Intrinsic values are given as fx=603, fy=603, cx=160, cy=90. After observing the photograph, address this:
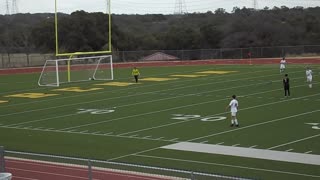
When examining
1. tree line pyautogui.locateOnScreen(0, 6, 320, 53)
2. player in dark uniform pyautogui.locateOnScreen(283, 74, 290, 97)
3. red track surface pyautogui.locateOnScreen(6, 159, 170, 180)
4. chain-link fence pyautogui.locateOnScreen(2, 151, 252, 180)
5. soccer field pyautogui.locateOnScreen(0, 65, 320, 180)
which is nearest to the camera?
chain-link fence pyautogui.locateOnScreen(2, 151, 252, 180)

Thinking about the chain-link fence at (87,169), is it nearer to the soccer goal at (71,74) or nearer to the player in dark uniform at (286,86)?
the player in dark uniform at (286,86)

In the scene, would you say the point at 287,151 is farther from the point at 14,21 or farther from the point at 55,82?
the point at 14,21

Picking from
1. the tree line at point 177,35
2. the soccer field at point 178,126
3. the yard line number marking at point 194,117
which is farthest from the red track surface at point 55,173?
the tree line at point 177,35

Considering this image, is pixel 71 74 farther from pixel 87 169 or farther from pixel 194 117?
pixel 87 169

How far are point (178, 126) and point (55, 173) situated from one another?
8322 millimetres

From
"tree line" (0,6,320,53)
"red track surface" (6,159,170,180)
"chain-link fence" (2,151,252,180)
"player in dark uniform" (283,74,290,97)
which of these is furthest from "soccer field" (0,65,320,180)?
"tree line" (0,6,320,53)

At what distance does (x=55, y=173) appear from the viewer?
13.3 m

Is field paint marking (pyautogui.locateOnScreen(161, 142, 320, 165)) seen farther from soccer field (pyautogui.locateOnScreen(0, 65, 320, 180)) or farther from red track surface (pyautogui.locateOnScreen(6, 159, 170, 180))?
red track surface (pyautogui.locateOnScreen(6, 159, 170, 180))

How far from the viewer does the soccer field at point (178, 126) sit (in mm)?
15203

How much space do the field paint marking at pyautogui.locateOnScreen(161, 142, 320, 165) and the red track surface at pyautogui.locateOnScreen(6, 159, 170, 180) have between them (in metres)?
4.16

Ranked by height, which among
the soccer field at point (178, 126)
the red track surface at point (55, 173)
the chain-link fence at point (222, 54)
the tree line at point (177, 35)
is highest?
the tree line at point (177, 35)

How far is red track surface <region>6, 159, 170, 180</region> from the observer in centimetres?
1253

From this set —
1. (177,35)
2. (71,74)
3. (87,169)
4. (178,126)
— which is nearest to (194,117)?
(178,126)

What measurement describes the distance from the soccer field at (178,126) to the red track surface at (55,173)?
2.07 m
